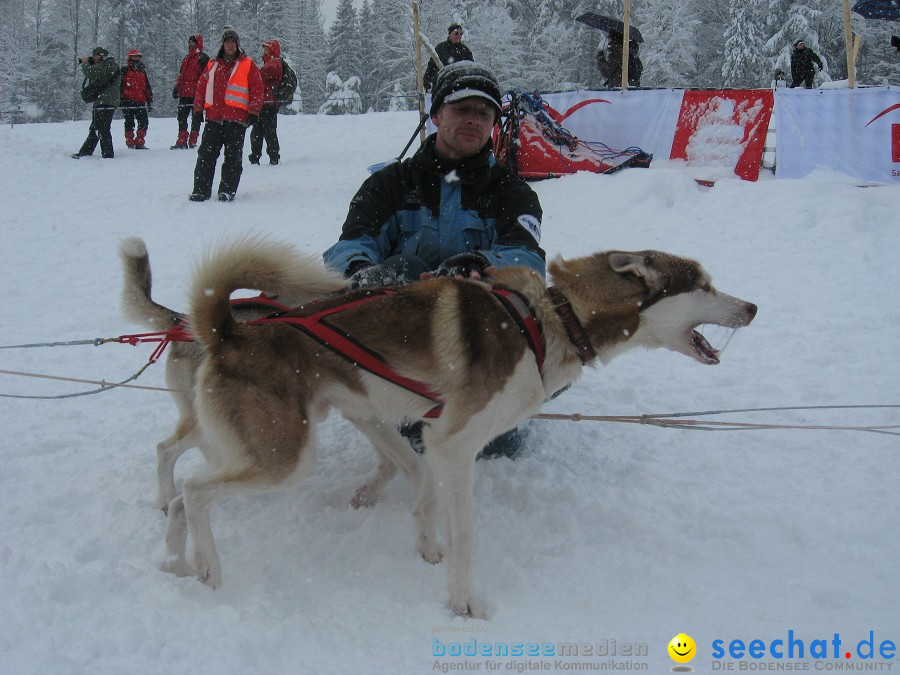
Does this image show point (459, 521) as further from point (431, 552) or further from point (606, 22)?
point (606, 22)

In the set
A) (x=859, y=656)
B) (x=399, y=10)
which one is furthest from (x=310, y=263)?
(x=399, y=10)

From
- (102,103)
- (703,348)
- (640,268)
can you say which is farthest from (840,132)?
(102,103)

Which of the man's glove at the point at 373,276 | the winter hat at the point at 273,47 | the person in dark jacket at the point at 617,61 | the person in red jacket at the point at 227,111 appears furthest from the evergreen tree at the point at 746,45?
the man's glove at the point at 373,276

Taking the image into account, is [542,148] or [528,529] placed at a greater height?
[542,148]

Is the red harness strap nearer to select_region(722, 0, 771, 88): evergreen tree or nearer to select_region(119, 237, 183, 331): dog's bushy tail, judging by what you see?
select_region(119, 237, 183, 331): dog's bushy tail

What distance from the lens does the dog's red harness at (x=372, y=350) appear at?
6.77ft

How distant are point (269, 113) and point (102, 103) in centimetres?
302

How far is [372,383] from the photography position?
7.10ft

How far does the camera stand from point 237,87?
761 centimetres

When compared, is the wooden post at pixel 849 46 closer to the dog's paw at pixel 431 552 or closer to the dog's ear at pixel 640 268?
the dog's ear at pixel 640 268

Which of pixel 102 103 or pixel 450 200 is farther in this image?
pixel 102 103

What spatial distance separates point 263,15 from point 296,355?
42.6 metres

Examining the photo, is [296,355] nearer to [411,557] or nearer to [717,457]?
[411,557]

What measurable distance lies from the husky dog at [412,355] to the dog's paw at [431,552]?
0.27m
